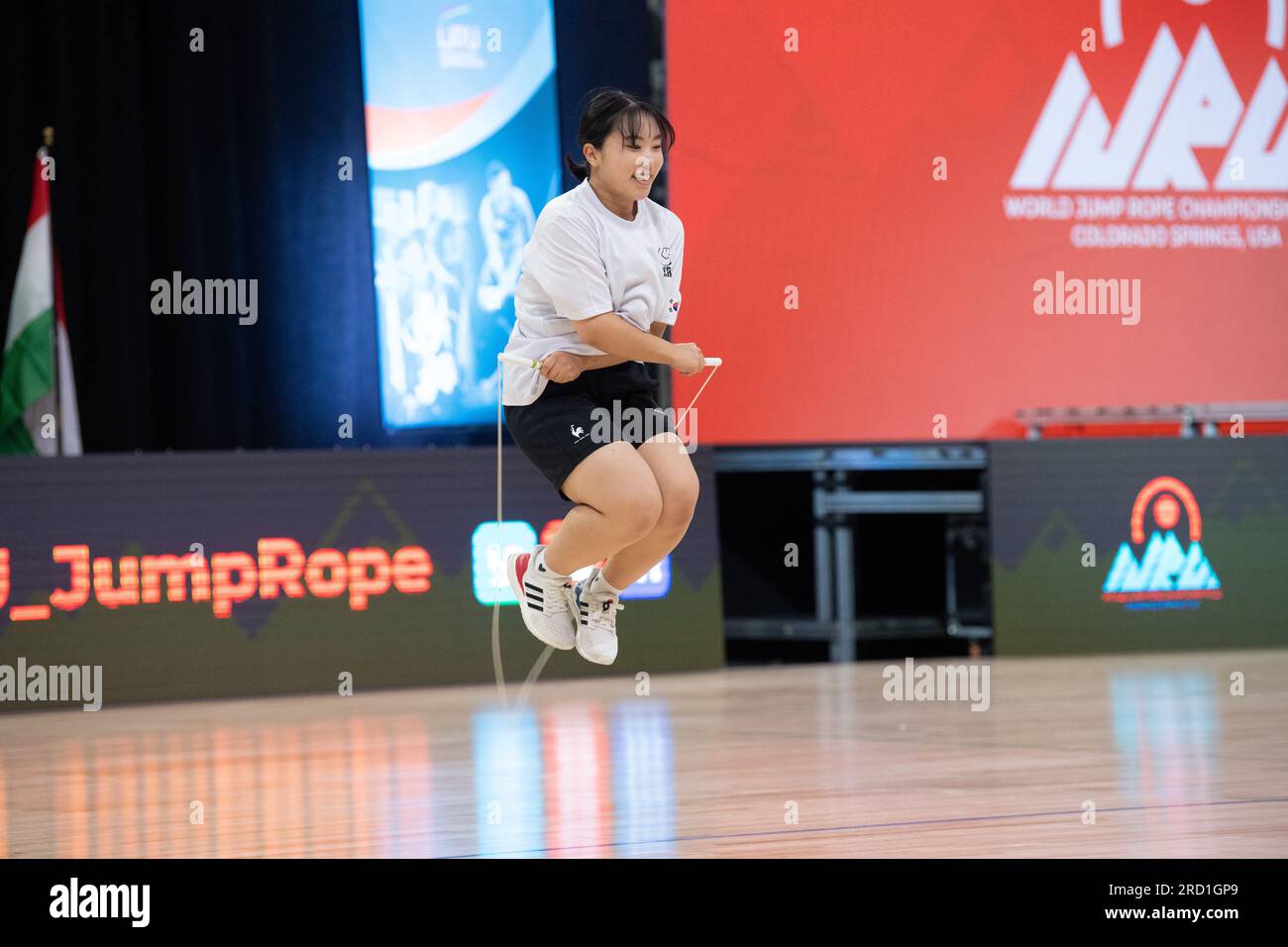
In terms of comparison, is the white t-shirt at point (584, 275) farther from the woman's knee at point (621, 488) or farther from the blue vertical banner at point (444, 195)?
→ the blue vertical banner at point (444, 195)

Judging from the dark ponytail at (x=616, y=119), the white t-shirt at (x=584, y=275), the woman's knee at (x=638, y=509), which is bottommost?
the woman's knee at (x=638, y=509)

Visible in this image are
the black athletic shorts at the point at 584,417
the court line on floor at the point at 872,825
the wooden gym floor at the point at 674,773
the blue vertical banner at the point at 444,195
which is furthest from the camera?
the blue vertical banner at the point at 444,195

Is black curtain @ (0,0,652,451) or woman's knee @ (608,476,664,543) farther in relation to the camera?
black curtain @ (0,0,652,451)

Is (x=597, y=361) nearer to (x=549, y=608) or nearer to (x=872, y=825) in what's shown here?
(x=549, y=608)

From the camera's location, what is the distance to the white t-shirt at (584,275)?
3674mm

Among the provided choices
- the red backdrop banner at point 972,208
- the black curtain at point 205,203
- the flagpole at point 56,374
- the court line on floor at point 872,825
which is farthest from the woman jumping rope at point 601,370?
the black curtain at point 205,203

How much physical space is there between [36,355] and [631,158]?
183 inches

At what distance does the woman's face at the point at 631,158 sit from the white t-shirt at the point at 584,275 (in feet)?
0.34

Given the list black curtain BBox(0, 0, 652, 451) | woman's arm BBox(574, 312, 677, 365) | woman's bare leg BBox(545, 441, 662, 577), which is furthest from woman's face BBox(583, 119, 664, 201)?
black curtain BBox(0, 0, 652, 451)

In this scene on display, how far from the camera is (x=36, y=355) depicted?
7.41 meters

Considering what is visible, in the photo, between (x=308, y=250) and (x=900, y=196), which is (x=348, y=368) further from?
(x=900, y=196)

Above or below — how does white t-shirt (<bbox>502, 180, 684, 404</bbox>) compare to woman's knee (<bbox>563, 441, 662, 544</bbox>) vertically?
above

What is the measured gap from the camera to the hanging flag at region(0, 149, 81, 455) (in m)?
7.40

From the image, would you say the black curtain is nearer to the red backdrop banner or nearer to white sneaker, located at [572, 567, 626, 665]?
the red backdrop banner
